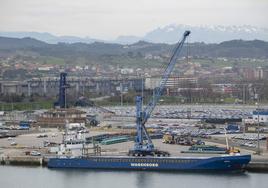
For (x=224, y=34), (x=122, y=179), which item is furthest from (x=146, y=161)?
(x=224, y=34)

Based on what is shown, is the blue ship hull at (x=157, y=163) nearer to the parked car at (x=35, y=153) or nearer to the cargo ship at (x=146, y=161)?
the cargo ship at (x=146, y=161)

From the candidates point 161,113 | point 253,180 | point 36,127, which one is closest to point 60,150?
point 253,180

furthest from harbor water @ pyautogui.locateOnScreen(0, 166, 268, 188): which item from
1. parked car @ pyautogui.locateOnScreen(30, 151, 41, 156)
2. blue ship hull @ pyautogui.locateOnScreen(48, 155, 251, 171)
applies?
parked car @ pyautogui.locateOnScreen(30, 151, 41, 156)

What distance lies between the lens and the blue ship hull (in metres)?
16.5

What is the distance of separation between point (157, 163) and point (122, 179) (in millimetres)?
1217

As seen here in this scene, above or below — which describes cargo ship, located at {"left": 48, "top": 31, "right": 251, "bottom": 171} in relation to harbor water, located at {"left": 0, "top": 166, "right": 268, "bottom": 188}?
above

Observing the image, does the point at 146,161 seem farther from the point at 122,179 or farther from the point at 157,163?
the point at 122,179

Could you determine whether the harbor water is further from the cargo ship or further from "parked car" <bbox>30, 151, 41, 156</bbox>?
"parked car" <bbox>30, 151, 41, 156</bbox>

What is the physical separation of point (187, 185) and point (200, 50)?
64.7 m

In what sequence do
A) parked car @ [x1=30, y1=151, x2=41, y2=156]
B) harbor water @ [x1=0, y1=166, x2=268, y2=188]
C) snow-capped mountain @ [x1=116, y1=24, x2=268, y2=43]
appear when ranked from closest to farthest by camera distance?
1. harbor water @ [x1=0, y1=166, x2=268, y2=188]
2. parked car @ [x1=30, y1=151, x2=41, y2=156]
3. snow-capped mountain @ [x1=116, y1=24, x2=268, y2=43]

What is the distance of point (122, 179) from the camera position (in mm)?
16156

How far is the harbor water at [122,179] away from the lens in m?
15.3

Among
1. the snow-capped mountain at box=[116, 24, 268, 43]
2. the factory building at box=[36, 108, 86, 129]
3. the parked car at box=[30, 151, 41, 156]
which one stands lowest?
the parked car at box=[30, 151, 41, 156]

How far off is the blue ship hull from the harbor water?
253mm
